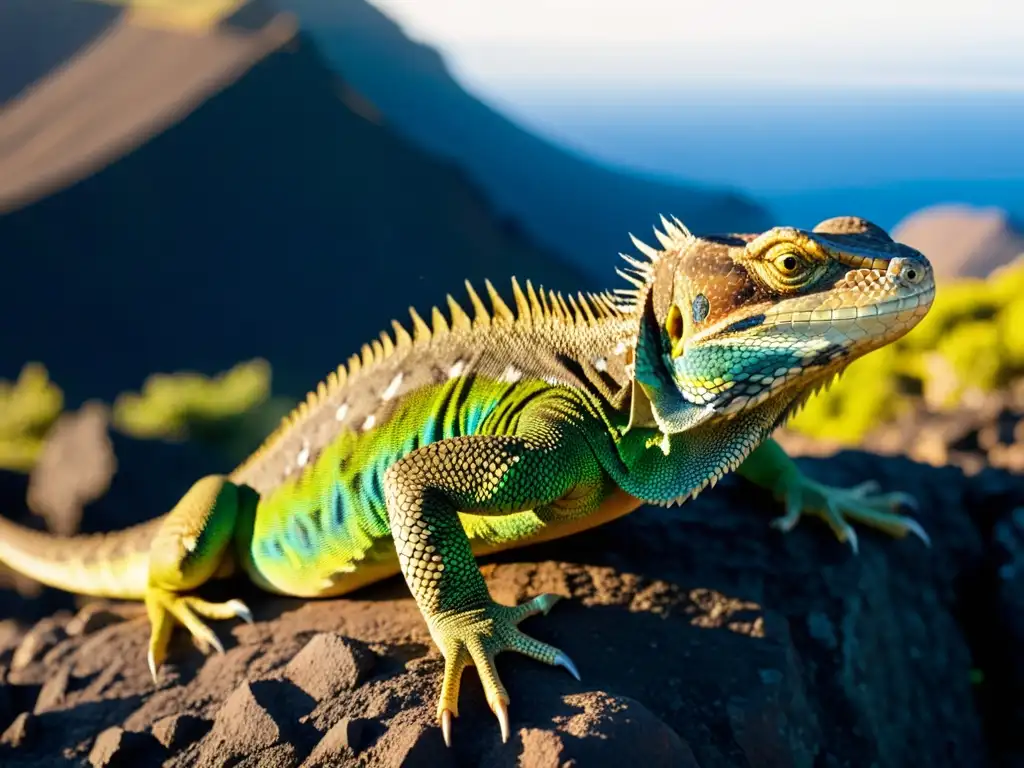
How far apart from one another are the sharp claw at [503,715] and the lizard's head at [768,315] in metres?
1.20

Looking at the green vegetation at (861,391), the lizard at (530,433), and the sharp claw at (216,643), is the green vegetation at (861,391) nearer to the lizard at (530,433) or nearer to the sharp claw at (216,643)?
the lizard at (530,433)

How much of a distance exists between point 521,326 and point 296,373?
1366cm

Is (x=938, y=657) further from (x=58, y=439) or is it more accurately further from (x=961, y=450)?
(x=58, y=439)

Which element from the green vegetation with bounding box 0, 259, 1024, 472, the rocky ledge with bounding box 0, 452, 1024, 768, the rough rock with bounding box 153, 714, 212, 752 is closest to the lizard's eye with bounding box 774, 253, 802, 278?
the rocky ledge with bounding box 0, 452, 1024, 768

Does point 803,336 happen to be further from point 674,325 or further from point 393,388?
point 393,388

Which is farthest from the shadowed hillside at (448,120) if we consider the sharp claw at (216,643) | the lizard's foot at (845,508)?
the sharp claw at (216,643)

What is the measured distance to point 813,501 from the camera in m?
4.66

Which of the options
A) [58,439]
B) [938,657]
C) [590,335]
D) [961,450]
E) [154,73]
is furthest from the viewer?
[154,73]

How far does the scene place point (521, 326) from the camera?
4.04 metres

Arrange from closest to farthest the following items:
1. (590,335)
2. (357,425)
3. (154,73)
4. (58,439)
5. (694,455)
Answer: (694,455)
(590,335)
(357,425)
(58,439)
(154,73)

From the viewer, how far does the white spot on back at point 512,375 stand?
3914 millimetres

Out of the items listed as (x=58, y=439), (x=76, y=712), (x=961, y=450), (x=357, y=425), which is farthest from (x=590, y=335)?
(x=58, y=439)

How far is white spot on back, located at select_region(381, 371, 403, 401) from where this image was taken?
13.6 feet

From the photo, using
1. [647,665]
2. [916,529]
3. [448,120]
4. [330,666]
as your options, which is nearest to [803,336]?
[647,665]
